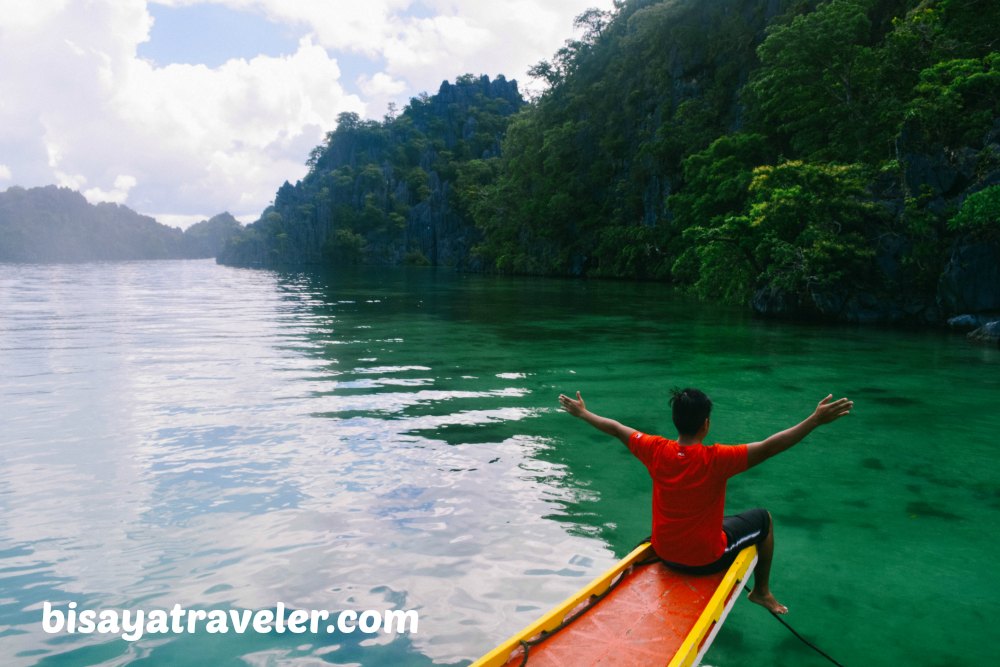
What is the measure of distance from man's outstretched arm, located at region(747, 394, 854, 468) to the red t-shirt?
0.07 m

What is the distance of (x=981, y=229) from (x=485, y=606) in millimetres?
19394

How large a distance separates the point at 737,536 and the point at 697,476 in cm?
66

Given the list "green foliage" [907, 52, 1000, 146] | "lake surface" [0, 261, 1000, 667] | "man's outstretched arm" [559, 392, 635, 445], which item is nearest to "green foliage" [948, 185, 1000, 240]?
"green foliage" [907, 52, 1000, 146]

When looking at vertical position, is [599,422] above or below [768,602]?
above

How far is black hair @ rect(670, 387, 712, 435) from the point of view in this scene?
3602mm

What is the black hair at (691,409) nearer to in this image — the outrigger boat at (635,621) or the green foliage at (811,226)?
the outrigger boat at (635,621)

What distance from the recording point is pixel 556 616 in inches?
135

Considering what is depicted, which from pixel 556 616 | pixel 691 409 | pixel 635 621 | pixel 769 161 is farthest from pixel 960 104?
pixel 556 616

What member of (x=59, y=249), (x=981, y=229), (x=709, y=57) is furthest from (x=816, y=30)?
(x=59, y=249)

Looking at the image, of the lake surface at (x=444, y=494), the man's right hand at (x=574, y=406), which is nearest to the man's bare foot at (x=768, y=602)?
the lake surface at (x=444, y=494)

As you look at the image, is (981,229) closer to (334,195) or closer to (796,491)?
(796,491)

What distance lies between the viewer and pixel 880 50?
26.5m

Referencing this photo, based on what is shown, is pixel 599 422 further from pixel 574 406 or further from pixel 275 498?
pixel 275 498

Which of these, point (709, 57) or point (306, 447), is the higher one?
point (709, 57)
